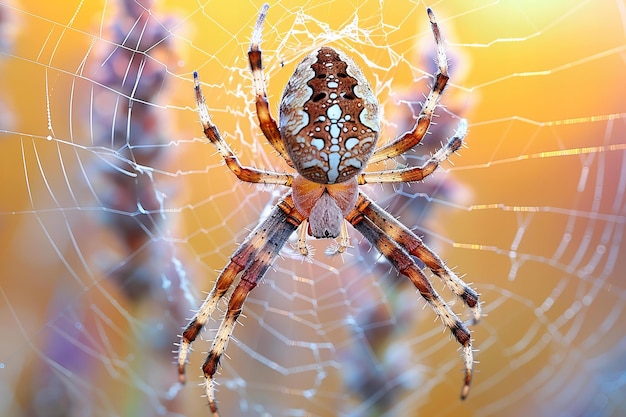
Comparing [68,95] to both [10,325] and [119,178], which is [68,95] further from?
[10,325]

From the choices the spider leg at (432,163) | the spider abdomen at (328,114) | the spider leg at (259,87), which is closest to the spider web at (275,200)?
the spider leg at (432,163)

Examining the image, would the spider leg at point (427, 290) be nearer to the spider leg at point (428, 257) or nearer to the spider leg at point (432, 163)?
the spider leg at point (428, 257)

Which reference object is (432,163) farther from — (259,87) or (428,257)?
(259,87)

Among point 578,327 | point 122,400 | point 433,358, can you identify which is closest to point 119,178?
point 122,400

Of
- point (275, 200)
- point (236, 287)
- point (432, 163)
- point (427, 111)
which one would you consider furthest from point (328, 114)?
point (275, 200)

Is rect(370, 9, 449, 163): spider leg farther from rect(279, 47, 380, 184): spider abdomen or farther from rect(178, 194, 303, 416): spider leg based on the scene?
rect(178, 194, 303, 416): spider leg

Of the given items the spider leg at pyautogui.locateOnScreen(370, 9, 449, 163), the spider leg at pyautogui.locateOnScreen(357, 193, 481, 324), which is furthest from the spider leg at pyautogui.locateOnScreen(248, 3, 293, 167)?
the spider leg at pyautogui.locateOnScreen(357, 193, 481, 324)
